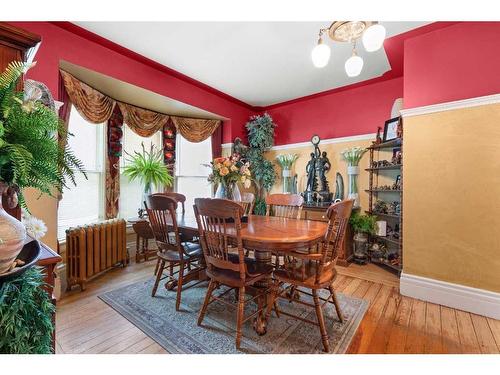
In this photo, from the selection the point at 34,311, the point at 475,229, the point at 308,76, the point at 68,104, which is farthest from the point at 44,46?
the point at 475,229

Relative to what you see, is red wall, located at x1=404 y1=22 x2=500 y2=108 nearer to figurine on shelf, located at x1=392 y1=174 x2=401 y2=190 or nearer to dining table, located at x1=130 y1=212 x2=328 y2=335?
figurine on shelf, located at x1=392 y1=174 x2=401 y2=190

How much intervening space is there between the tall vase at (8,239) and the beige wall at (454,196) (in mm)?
3007

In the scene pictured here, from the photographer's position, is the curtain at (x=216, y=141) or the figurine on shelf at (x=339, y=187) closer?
the figurine on shelf at (x=339, y=187)

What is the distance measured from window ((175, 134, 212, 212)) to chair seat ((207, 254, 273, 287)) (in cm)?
252

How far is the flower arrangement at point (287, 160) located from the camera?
14.6 ft

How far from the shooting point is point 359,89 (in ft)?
12.4

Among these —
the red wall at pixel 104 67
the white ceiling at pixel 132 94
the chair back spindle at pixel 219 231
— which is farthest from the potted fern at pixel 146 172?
the chair back spindle at pixel 219 231

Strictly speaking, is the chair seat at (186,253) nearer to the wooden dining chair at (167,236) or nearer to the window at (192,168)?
the wooden dining chair at (167,236)

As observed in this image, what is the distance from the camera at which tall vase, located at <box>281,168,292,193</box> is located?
14.7 ft

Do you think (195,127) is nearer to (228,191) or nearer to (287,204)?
(228,191)

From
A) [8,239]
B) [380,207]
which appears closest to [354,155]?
[380,207]

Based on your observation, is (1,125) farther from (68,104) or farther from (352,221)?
(352,221)
